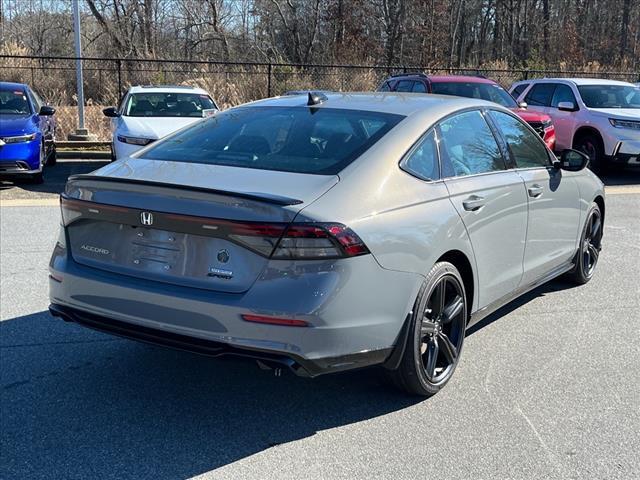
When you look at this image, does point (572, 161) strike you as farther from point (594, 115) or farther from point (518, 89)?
point (518, 89)

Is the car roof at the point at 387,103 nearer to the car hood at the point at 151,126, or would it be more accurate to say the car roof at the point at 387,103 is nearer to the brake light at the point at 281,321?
the brake light at the point at 281,321

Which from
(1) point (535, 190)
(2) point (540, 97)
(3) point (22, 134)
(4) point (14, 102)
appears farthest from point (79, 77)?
(1) point (535, 190)

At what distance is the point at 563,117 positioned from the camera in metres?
14.3

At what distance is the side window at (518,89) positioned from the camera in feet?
51.8

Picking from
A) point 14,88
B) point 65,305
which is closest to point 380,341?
A: point 65,305

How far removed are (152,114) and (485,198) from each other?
9.13 metres

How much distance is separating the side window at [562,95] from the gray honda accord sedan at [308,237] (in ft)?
34.1

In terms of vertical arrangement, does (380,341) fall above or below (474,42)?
below

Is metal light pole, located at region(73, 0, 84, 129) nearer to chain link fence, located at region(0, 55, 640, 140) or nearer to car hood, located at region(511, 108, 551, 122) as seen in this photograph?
chain link fence, located at region(0, 55, 640, 140)

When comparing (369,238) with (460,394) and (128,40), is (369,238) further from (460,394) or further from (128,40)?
(128,40)

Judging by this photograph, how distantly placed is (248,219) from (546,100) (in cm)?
1303

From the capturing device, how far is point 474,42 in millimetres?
42594

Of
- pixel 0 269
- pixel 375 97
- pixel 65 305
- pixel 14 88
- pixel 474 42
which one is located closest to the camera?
pixel 65 305

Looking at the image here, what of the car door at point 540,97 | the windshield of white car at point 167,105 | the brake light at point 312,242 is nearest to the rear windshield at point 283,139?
the brake light at point 312,242
